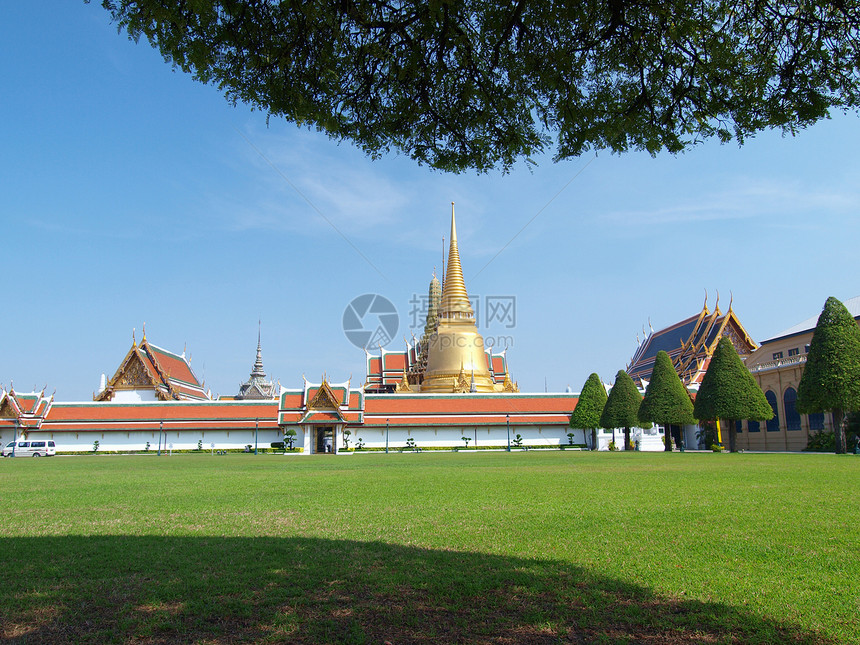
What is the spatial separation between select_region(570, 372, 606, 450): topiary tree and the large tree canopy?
3953 centimetres

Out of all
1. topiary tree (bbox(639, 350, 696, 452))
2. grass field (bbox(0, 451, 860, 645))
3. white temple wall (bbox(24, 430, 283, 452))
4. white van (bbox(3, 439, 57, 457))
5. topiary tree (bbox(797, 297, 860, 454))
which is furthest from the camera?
white temple wall (bbox(24, 430, 283, 452))

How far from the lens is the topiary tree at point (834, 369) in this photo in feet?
95.6

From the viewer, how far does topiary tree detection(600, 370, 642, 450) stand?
39.6 metres

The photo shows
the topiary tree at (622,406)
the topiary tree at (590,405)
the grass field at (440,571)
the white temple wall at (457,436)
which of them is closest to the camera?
the grass field at (440,571)

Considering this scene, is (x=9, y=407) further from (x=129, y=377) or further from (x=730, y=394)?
(x=730, y=394)

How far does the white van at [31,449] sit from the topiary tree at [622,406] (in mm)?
38026

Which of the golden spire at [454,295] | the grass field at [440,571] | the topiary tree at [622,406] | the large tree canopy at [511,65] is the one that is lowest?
the grass field at [440,571]

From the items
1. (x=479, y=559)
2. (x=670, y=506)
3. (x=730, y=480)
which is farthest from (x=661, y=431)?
(x=479, y=559)

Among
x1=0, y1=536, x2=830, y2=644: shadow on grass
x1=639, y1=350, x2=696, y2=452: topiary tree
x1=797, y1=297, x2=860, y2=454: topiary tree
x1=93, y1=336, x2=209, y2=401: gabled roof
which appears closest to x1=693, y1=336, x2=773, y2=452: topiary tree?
x1=797, y1=297, x2=860, y2=454: topiary tree

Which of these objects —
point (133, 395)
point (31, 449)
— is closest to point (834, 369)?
point (31, 449)

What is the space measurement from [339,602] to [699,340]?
53496mm

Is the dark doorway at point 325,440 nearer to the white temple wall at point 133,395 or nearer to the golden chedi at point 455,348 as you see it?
the golden chedi at point 455,348

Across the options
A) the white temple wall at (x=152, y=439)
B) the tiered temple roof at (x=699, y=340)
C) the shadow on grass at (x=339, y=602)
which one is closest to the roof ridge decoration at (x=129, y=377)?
the white temple wall at (x=152, y=439)

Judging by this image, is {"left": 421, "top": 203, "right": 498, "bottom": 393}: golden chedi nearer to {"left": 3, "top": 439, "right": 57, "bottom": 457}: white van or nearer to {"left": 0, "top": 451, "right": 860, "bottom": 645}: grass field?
{"left": 3, "top": 439, "right": 57, "bottom": 457}: white van
